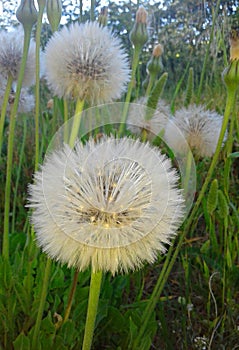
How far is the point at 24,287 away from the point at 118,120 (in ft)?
0.89

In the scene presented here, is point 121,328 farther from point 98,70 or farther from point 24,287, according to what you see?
point 98,70

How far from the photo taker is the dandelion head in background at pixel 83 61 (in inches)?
26.9

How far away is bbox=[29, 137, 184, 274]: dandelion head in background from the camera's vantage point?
1.52 feet

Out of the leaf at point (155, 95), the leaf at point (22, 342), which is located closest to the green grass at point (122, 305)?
the leaf at point (22, 342)

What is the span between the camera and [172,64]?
275 centimetres

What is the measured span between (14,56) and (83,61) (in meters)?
0.19

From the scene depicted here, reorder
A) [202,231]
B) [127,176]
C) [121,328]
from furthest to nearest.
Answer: [202,231], [121,328], [127,176]

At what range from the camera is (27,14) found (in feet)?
2.38

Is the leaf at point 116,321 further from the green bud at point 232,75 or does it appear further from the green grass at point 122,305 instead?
the green bud at point 232,75

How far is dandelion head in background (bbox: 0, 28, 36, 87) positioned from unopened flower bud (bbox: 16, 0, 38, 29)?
0.10 m

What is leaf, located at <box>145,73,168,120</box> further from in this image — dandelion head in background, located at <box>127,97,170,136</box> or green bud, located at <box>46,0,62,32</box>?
green bud, located at <box>46,0,62,32</box>

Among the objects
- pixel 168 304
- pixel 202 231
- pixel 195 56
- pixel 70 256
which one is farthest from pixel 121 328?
pixel 195 56

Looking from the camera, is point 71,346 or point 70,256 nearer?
point 70,256

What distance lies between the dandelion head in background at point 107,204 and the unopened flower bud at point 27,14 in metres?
0.30
